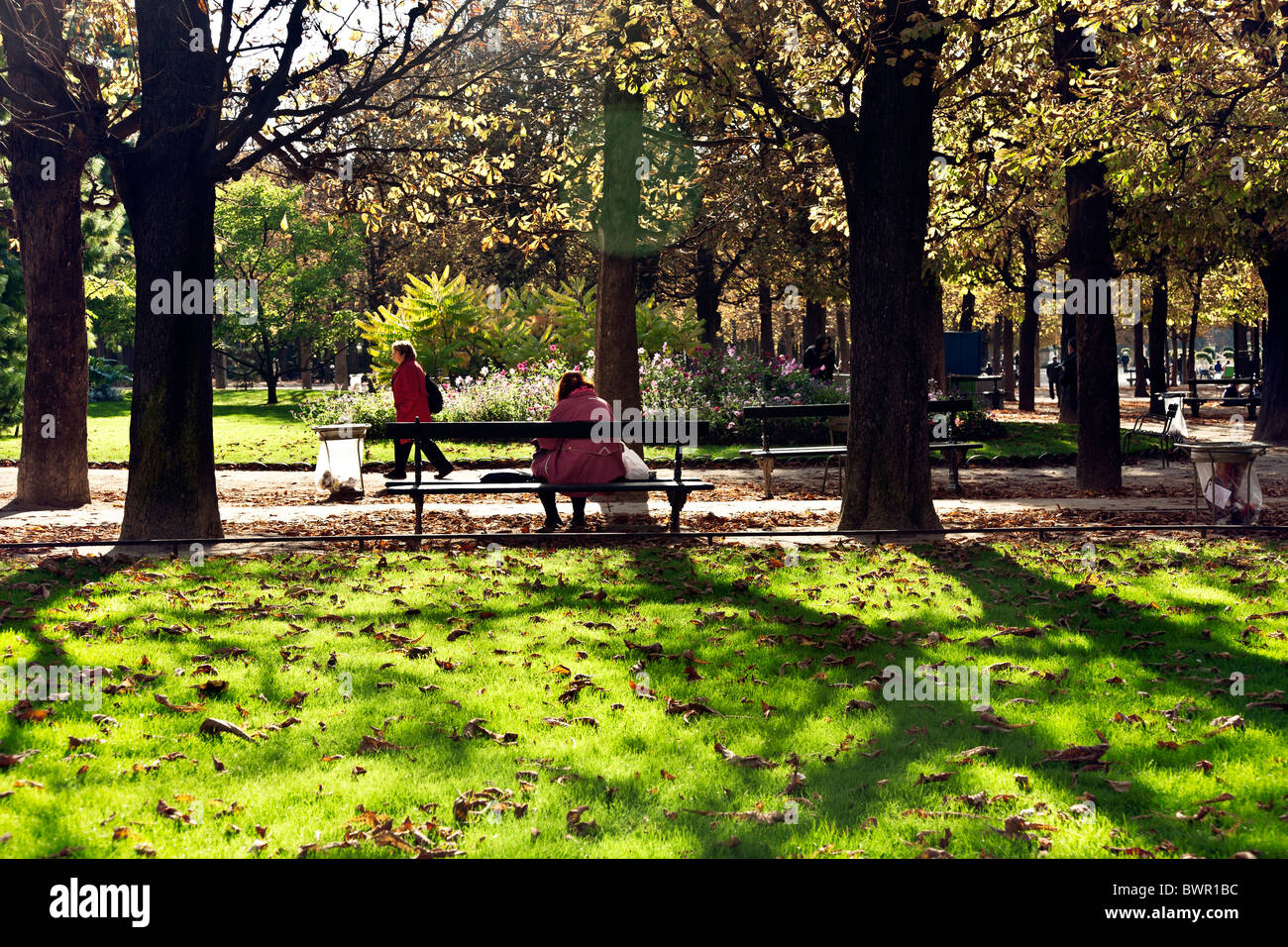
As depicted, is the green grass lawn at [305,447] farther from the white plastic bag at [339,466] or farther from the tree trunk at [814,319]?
the tree trunk at [814,319]

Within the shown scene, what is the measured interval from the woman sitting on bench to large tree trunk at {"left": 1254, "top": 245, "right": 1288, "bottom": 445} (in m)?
15.1

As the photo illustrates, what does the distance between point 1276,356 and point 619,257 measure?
43.1 ft

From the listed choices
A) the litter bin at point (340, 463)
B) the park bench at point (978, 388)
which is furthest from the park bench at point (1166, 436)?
the park bench at point (978, 388)

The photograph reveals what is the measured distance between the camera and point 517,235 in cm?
1392

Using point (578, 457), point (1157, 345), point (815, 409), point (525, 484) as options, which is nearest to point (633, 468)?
point (578, 457)

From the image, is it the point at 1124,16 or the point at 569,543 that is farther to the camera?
the point at 1124,16

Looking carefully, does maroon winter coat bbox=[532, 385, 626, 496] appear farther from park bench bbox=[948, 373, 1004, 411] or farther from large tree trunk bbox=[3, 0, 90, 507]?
park bench bbox=[948, 373, 1004, 411]

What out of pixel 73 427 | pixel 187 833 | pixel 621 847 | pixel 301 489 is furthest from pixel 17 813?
pixel 301 489

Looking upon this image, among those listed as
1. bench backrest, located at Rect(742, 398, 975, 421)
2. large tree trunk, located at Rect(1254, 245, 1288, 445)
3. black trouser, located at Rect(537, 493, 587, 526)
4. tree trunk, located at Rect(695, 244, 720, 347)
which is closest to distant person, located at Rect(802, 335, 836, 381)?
large tree trunk, located at Rect(1254, 245, 1288, 445)

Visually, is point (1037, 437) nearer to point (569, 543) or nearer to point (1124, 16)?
point (1124, 16)

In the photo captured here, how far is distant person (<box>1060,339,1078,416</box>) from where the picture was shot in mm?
26031

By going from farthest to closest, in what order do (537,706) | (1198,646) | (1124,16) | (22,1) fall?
(22,1)
(1124,16)
(1198,646)
(537,706)

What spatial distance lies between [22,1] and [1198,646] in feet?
43.5

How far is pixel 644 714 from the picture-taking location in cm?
540
